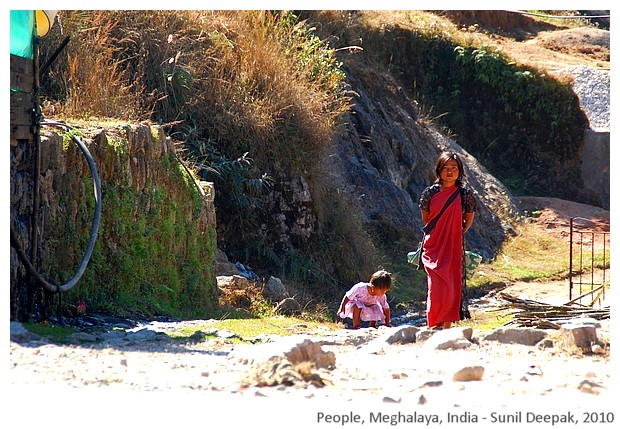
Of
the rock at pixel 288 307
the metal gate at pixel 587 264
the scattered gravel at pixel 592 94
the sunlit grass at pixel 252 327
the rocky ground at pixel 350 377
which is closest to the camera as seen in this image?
the rocky ground at pixel 350 377

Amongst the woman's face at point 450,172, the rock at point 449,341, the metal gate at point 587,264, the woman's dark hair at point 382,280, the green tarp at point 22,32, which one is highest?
the green tarp at point 22,32

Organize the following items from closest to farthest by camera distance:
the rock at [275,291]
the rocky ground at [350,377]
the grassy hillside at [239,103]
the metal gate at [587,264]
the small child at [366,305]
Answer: the rocky ground at [350,377] < the small child at [366,305] < the rock at [275,291] < the grassy hillside at [239,103] < the metal gate at [587,264]

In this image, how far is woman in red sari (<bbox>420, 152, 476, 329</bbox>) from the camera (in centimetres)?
836

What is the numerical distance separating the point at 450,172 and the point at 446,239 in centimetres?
53

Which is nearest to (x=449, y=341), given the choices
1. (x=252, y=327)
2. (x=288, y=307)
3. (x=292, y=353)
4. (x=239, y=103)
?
(x=292, y=353)

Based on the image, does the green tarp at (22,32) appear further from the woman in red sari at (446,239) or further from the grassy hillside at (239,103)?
the grassy hillside at (239,103)

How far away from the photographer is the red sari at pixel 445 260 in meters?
8.36

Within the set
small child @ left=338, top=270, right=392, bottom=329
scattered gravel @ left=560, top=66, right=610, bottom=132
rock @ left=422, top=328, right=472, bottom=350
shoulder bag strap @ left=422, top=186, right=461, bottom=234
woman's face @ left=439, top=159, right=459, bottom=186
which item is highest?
scattered gravel @ left=560, top=66, right=610, bottom=132

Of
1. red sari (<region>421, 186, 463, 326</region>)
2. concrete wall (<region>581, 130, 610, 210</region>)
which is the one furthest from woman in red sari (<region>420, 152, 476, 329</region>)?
concrete wall (<region>581, 130, 610, 210</region>)

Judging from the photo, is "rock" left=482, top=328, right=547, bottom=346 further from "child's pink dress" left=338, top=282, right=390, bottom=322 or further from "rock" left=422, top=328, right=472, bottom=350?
"child's pink dress" left=338, top=282, right=390, bottom=322

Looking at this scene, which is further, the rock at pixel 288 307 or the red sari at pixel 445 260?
the rock at pixel 288 307

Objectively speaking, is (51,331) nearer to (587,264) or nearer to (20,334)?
(20,334)

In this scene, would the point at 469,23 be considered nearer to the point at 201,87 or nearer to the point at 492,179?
the point at 492,179

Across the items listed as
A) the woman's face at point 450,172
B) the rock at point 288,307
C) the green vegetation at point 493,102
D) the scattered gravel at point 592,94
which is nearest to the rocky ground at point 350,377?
the woman's face at point 450,172
